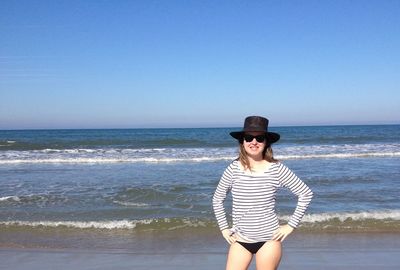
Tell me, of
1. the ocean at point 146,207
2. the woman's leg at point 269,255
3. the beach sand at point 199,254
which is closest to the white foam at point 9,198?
the ocean at point 146,207

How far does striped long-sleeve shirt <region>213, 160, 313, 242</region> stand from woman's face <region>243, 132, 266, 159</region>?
12 centimetres

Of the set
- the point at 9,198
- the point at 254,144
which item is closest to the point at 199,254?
the point at 254,144

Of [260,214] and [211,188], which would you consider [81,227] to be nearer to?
[211,188]

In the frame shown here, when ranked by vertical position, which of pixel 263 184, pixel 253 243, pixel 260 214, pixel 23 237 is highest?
pixel 263 184

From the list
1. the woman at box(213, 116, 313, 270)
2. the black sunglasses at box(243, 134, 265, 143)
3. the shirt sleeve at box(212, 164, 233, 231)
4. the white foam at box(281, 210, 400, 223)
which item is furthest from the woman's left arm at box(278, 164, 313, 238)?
the white foam at box(281, 210, 400, 223)

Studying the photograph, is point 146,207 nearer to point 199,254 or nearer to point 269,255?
point 199,254

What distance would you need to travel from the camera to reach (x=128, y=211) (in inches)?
360

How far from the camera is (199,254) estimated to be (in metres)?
6.22

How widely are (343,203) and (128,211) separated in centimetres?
460

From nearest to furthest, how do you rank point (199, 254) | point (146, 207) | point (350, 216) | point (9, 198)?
point (199, 254), point (350, 216), point (146, 207), point (9, 198)

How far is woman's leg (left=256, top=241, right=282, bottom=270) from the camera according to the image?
10.5ft

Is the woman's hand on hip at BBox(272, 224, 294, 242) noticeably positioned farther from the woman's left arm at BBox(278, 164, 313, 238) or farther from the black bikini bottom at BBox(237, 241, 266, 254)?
the black bikini bottom at BBox(237, 241, 266, 254)

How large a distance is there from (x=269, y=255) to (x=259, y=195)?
1.46 ft

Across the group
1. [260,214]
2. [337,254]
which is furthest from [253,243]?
[337,254]
